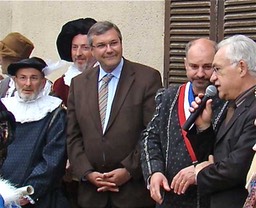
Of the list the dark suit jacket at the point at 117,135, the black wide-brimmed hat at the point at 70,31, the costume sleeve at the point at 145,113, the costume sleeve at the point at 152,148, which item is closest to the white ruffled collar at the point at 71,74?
the black wide-brimmed hat at the point at 70,31

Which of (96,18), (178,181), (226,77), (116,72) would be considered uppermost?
(96,18)

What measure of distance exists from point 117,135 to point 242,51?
116cm

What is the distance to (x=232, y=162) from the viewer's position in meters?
3.77

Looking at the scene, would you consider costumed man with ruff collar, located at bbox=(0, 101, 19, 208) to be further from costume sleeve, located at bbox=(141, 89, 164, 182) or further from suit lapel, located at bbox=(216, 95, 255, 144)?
suit lapel, located at bbox=(216, 95, 255, 144)

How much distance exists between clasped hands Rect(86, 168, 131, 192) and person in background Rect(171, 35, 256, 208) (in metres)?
0.72

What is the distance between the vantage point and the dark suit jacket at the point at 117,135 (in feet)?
15.6

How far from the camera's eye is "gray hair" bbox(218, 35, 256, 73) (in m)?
3.89

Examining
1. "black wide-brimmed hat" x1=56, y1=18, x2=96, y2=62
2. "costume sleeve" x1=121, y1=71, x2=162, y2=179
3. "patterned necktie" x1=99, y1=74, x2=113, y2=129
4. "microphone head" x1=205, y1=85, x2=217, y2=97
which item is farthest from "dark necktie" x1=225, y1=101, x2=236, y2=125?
"black wide-brimmed hat" x1=56, y1=18, x2=96, y2=62

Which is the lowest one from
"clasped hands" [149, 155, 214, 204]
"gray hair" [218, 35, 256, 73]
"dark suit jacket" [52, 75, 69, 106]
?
"clasped hands" [149, 155, 214, 204]

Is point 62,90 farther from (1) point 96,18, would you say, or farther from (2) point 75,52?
(1) point 96,18

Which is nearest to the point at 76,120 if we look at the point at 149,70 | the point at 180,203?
the point at 149,70

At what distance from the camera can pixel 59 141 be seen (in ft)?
16.3

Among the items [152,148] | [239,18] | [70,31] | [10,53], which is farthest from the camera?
[10,53]

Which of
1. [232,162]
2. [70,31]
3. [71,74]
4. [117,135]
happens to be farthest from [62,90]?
[232,162]
